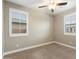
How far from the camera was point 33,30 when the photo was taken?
3.76 m

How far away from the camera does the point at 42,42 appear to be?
4305 mm

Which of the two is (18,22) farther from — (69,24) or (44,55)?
(69,24)

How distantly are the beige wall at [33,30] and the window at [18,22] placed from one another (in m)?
0.16

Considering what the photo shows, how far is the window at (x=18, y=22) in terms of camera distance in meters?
2.92

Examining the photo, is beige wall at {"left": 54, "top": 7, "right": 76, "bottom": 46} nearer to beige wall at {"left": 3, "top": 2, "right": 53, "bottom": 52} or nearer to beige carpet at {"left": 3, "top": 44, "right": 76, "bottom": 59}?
beige wall at {"left": 3, "top": 2, "right": 53, "bottom": 52}

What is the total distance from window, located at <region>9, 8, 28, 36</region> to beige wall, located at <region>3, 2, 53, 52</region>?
A: 16 cm

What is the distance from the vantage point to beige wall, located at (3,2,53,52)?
2744 millimetres

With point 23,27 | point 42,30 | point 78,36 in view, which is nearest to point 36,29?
point 42,30

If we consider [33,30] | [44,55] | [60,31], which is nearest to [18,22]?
[33,30]

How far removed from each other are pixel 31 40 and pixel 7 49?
4.18 feet

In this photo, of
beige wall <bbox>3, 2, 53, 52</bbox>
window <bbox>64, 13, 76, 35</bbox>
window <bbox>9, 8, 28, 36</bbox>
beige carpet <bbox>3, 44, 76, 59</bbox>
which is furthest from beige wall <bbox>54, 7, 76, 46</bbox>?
window <bbox>9, 8, 28, 36</bbox>

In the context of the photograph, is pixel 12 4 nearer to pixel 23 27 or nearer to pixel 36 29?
pixel 23 27

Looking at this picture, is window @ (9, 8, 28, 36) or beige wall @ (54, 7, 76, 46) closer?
window @ (9, 8, 28, 36)

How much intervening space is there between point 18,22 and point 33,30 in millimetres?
941
